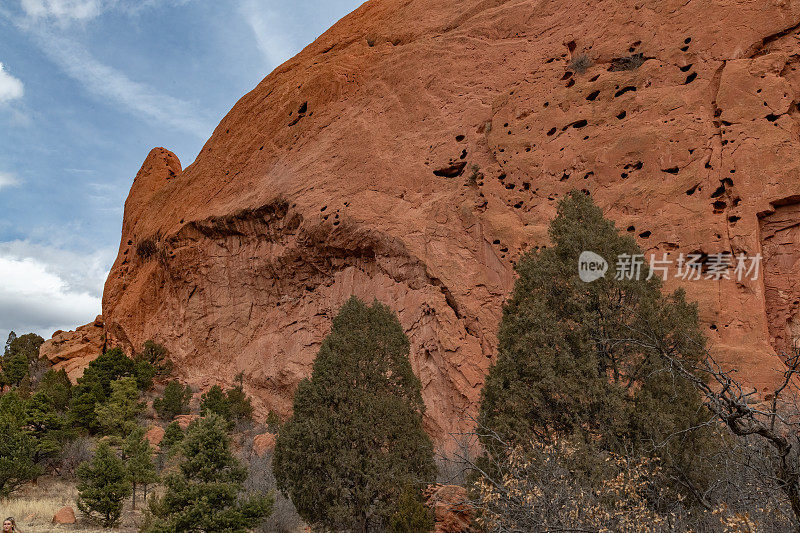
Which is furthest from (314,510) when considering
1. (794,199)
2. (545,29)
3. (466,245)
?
(545,29)

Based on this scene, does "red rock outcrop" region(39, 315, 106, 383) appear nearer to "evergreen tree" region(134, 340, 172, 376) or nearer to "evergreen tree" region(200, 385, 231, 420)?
"evergreen tree" region(134, 340, 172, 376)

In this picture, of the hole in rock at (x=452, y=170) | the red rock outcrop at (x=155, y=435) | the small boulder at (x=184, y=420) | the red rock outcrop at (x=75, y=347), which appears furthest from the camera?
the red rock outcrop at (x=75, y=347)

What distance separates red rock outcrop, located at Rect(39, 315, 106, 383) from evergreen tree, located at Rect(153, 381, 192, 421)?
8780 millimetres

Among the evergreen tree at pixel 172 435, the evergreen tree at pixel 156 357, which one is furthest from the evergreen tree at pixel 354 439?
the evergreen tree at pixel 156 357

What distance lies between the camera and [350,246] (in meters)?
18.6

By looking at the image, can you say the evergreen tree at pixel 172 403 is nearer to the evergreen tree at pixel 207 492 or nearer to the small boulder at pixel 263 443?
the small boulder at pixel 263 443

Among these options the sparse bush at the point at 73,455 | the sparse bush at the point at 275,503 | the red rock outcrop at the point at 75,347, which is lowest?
the sparse bush at the point at 275,503

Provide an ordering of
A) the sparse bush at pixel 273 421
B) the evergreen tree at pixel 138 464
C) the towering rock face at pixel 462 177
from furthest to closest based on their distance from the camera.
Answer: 1. the sparse bush at pixel 273 421
2. the evergreen tree at pixel 138 464
3. the towering rock face at pixel 462 177

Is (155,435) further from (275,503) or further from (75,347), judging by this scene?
(75,347)

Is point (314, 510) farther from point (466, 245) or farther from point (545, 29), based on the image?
point (545, 29)

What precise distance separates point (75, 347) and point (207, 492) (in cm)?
2628

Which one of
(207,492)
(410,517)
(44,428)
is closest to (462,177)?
(410,517)

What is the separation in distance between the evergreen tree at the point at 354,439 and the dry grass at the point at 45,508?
5.99 metres

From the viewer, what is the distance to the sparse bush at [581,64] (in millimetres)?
16422
